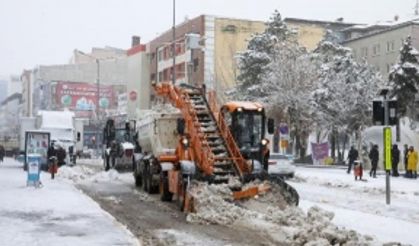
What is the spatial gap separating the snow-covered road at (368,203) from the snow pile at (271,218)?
2.89 ft

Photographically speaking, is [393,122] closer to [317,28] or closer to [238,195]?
[238,195]

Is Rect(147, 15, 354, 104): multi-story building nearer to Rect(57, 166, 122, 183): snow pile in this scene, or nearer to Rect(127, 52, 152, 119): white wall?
Rect(127, 52, 152, 119): white wall

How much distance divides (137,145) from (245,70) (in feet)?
100

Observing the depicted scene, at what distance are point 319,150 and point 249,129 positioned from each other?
3004 centimetres

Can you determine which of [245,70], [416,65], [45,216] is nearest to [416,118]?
[416,65]

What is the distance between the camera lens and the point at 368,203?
21344 mm

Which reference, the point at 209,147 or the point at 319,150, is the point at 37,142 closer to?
the point at 319,150

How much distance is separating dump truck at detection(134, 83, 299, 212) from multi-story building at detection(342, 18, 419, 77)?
161 feet

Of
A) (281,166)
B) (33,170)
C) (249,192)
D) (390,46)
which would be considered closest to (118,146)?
(281,166)

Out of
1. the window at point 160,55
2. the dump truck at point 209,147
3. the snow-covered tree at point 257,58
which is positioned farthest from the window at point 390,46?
the dump truck at point 209,147

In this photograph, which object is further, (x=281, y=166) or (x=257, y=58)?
(x=257, y=58)

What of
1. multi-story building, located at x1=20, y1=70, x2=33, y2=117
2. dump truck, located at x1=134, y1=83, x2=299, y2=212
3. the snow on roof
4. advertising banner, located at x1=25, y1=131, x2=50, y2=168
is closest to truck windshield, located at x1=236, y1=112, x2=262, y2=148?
dump truck, located at x1=134, y1=83, x2=299, y2=212

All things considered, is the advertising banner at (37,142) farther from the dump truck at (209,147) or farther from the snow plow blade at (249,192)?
the snow plow blade at (249,192)

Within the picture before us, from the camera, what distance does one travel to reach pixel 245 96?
56.7m
